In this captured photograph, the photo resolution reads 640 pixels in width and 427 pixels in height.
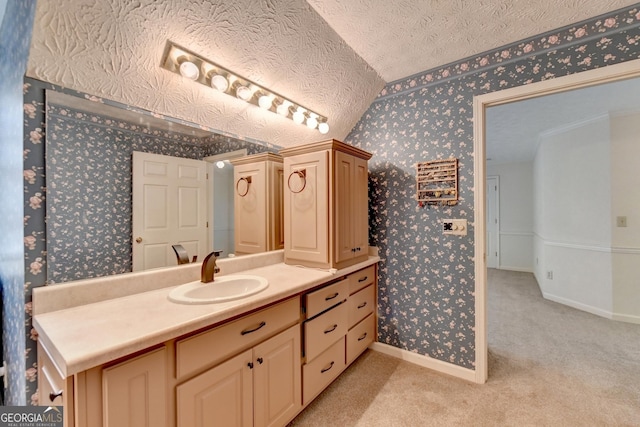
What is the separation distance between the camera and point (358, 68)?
6.80 feet

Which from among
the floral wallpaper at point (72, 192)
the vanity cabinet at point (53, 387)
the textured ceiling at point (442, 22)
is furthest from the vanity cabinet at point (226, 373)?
the textured ceiling at point (442, 22)

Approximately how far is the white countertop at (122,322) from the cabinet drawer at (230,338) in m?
0.06

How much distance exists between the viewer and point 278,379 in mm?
1345

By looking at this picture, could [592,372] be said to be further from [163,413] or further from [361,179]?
[163,413]

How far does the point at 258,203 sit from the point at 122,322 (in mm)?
1153

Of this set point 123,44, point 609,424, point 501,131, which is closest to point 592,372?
point 609,424

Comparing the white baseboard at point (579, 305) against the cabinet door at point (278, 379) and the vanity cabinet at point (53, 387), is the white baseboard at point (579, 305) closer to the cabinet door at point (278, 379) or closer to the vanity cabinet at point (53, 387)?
the cabinet door at point (278, 379)

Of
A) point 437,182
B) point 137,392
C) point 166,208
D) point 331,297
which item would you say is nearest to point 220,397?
point 137,392

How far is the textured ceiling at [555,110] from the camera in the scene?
8.20 feet

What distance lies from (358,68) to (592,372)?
2.98 metres

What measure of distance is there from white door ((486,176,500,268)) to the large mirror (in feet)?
20.1

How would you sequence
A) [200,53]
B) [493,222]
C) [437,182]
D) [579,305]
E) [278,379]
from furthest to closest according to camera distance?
[493,222], [579,305], [437,182], [200,53], [278,379]

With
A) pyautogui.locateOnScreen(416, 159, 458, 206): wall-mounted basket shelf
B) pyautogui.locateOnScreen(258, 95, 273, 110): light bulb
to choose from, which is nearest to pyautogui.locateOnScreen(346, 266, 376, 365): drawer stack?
pyautogui.locateOnScreen(416, 159, 458, 206): wall-mounted basket shelf

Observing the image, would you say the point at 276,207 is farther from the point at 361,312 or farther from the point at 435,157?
the point at 435,157
